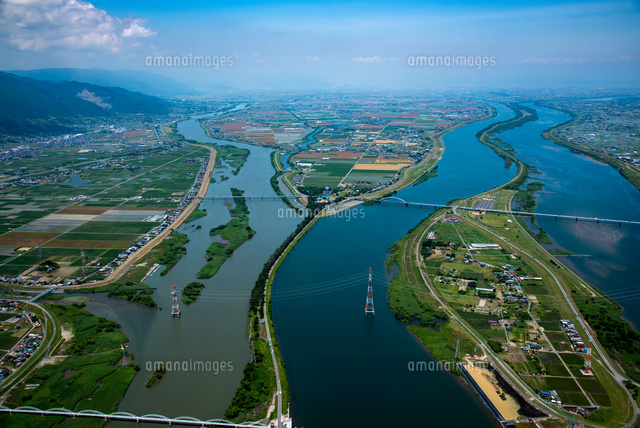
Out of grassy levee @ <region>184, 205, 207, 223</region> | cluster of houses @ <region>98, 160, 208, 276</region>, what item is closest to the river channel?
grassy levee @ <region>184, 205, 207, 223</region>

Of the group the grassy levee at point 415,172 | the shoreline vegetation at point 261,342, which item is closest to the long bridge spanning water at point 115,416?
the shoreline vegetation at point 261,342

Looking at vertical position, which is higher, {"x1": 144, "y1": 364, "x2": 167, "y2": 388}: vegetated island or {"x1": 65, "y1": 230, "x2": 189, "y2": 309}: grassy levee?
{"x1": 65, "y1": 230, "x2": 189, "y2": 309}: grassy levee

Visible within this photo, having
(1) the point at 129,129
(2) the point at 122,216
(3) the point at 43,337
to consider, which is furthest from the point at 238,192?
(1) the point at 129,129

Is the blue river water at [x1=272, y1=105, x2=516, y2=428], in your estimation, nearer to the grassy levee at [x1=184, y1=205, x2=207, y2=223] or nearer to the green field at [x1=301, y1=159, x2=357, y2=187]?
the grassy levee at [x1=184, y1=205, x2=207, y2=223]

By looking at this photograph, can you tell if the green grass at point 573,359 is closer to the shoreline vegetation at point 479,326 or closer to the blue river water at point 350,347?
the shoreline vegetation at point 479,326

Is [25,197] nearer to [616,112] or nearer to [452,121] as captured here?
[452,121]
